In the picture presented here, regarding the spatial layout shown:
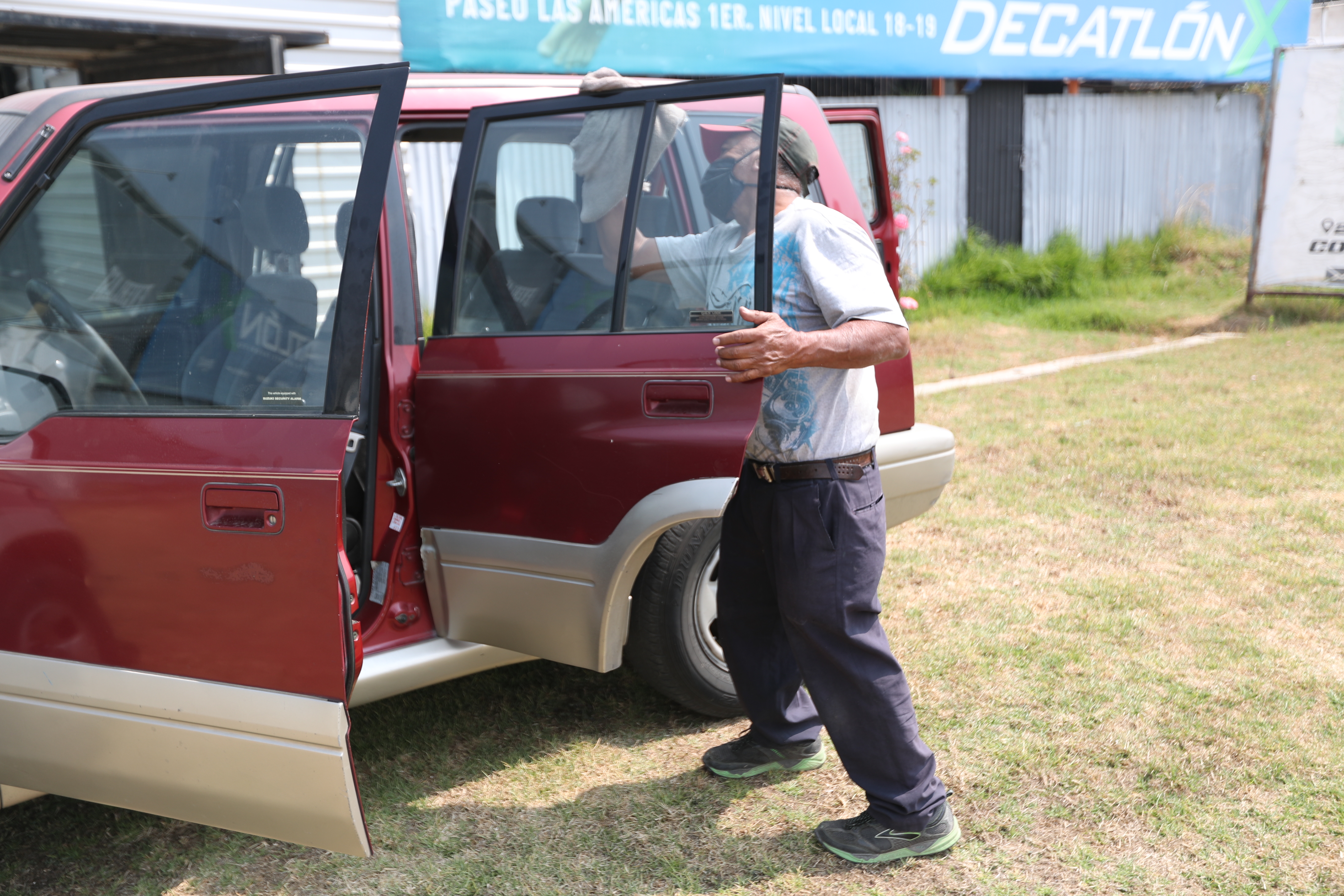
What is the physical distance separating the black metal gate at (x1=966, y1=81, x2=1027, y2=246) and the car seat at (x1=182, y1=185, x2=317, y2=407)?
10353 mm

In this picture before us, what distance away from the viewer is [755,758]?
10.3ft

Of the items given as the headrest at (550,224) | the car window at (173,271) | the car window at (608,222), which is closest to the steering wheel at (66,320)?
the car window at (173,271)

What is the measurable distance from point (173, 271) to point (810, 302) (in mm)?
1383

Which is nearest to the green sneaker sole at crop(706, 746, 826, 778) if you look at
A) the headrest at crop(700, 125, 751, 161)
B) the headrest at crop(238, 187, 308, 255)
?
the headrest at crop(700, 125, 751, 161)

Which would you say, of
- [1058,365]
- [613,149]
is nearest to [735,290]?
[613,149]

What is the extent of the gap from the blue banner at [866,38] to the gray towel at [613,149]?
5.16 m

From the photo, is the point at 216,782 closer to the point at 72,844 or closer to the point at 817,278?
the point at 72,844

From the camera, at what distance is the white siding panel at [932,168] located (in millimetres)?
11156

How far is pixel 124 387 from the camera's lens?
2336 mm

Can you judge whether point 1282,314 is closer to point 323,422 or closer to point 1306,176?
point 1306,176

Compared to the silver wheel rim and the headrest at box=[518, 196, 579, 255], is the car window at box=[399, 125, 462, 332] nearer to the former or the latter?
the headrest at box=[518, 196, 579, 255]

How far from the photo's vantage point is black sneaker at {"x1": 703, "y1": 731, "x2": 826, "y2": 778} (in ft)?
10.3

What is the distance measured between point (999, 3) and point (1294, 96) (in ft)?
9.24

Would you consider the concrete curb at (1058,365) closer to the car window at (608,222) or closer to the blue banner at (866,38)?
the blue banner at (866,38)
